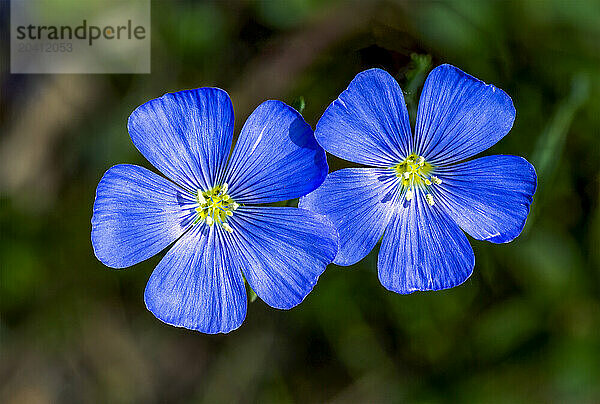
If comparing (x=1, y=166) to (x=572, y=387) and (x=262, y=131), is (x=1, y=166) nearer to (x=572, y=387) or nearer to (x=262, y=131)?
(x=262, y=131)

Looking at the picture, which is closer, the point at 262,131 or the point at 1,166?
the point at 262,131

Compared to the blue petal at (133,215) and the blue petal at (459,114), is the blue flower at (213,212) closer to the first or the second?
the blue petal at (133,215)

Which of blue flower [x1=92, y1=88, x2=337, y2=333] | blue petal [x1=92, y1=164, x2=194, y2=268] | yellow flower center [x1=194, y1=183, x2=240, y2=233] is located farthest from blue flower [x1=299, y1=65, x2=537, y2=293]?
blue petal [x1=92, y1=164, x2=194, y2=268]

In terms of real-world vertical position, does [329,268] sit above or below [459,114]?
below

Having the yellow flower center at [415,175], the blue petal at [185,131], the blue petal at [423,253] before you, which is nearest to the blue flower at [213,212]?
the blue petal at [185,131]

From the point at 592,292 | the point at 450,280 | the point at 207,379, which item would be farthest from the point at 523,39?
the point at 207,379

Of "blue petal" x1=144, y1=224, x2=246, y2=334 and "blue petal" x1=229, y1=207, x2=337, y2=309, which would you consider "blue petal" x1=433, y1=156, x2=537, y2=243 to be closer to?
"blue petal" x1=229, y1=207, x2=337, y2=309

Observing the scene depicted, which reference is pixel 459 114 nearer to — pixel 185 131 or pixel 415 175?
pixel 415 175

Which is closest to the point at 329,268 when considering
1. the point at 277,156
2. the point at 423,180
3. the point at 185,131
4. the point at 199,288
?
the point at 423,180
